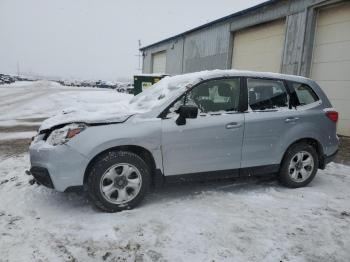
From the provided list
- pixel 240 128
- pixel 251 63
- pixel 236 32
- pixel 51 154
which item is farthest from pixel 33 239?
pixel 236 32

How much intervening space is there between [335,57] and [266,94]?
668 cm

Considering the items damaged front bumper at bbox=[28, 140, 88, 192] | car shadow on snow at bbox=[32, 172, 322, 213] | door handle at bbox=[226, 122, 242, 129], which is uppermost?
door handle at bbox=[226, 122, 242, 129]

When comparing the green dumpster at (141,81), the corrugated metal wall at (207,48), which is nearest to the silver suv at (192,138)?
the green dumpster at (141,81)

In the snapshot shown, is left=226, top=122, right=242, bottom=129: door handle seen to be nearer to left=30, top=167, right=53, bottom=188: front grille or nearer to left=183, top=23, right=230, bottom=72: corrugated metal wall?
left=30, top=167, right=53, bottom=188: front grille

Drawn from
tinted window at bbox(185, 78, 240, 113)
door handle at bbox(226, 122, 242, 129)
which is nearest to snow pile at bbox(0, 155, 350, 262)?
door handle at bbox(226, 122, 242, 129)

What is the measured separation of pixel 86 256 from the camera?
3.19m

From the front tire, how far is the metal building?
8.12 meters

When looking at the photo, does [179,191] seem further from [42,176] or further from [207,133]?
[42,176]

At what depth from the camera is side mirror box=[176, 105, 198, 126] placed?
430 cm

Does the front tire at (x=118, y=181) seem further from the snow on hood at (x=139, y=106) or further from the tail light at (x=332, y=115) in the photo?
the tail light at (x=332, y=115)

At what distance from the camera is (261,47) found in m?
13.9

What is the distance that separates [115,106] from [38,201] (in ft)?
5.19

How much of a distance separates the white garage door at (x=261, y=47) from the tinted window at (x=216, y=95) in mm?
8606

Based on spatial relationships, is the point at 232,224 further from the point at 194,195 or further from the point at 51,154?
the point at 51,154
